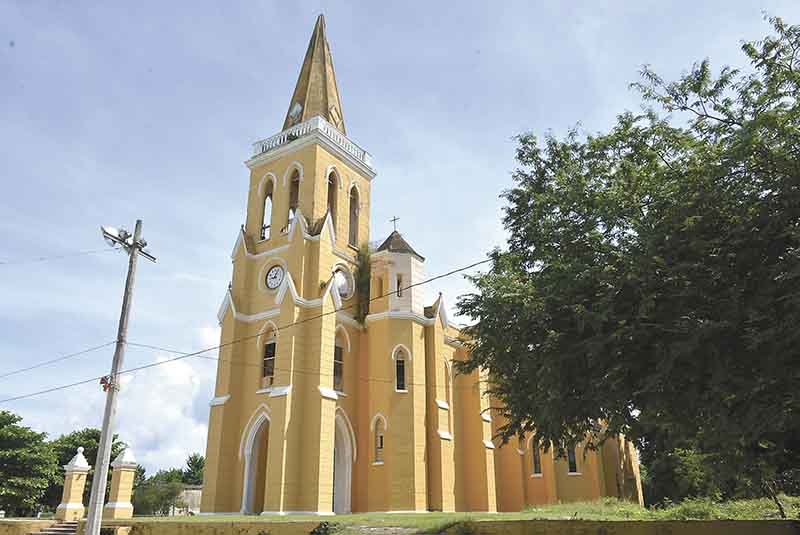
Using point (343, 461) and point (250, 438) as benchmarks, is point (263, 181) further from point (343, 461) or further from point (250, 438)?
point (343, 461)

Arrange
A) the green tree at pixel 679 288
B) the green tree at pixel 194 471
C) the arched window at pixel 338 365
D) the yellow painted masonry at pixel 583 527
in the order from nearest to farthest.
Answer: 1. the green tree at pixel 679 288
2. the yellow painted masonry at pixel 583 527
3. the arched window at pixel 338 365
4. the green tree at pixel 194 471

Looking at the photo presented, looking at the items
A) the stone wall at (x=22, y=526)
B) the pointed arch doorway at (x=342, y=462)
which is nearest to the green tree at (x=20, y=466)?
the stone wall at (x=22, y=526)

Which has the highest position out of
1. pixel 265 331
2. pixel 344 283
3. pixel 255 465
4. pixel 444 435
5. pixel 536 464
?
pixel 344 283

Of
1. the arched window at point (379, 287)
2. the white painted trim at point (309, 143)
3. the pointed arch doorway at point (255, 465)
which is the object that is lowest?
the pointed arch doorway at point (255, 465)

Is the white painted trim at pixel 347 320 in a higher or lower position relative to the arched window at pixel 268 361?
higher

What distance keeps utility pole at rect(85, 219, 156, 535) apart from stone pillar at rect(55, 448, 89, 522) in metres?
8.39

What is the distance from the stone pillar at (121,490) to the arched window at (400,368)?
10900 millimetres

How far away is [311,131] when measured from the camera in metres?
29.9

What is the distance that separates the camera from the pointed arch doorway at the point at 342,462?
85.4 feet

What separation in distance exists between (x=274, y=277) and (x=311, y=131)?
23.8 ft

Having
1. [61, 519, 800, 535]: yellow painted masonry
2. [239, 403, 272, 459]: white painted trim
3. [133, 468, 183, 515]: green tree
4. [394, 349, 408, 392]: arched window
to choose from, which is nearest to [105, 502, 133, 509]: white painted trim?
[239, 403, 272, 459]: white painted trim

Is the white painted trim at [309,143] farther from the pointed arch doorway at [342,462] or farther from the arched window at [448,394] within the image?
the pointed arch doorway at [342,462]

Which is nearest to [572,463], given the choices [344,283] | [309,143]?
[344,283]

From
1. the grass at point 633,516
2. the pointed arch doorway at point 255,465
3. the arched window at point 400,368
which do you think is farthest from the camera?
the arched window at point 400,368
